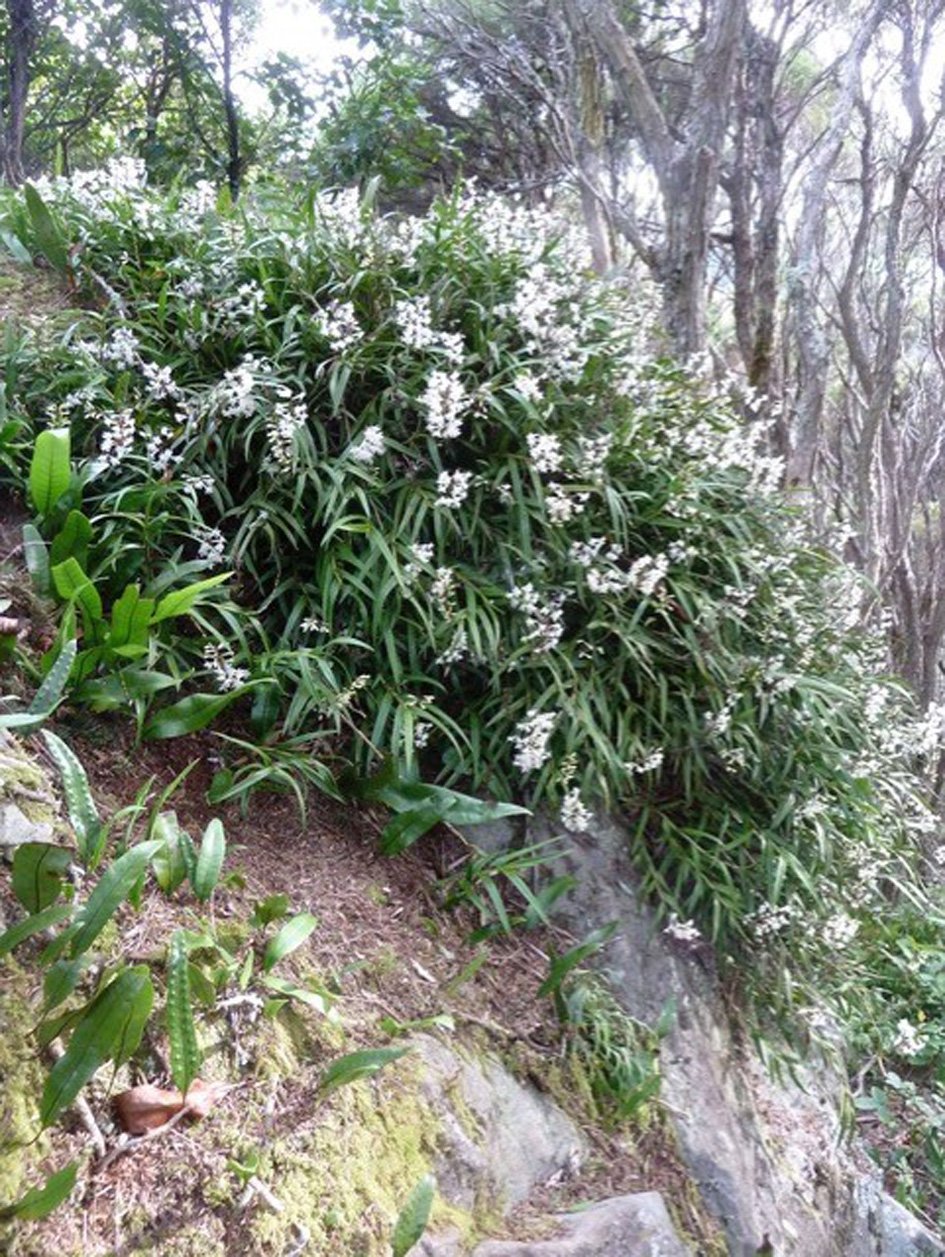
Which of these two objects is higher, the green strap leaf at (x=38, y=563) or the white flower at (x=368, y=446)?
the white flower at (x=368, y=446)

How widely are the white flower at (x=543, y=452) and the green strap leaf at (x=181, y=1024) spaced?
5.60 feet

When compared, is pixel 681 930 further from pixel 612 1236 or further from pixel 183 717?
pixel 183 717

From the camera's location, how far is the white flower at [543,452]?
279 centimetres

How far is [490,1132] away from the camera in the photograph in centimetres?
220

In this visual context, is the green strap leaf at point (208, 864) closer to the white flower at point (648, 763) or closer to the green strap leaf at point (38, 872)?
the green strap leaf at point (38, 872)

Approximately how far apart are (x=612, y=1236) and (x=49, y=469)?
2.20 metres

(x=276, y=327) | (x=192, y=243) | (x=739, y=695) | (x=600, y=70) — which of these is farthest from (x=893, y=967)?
(x=600, y=70)

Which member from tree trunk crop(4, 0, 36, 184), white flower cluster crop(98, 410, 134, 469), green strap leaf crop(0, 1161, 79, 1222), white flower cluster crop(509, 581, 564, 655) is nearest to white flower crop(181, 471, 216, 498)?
white flower cluster crop(98, 410, 134, 469)

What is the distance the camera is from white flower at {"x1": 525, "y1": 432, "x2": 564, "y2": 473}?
2.79 metres

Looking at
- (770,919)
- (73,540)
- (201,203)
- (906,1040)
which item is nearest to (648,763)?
(770,919)

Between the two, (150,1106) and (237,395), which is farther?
(237,395)

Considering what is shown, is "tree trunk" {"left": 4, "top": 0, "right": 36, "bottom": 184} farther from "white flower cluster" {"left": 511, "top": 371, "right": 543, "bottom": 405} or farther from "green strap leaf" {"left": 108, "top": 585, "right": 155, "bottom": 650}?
"green strap leaf" {"left": 108, "top": 585, "right": 155, "bottom": 650}

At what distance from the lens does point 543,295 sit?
10.1 feet

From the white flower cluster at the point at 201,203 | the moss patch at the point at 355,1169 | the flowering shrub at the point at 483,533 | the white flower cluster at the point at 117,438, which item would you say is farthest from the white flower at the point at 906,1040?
the white flower cluster at the point at 201,203
